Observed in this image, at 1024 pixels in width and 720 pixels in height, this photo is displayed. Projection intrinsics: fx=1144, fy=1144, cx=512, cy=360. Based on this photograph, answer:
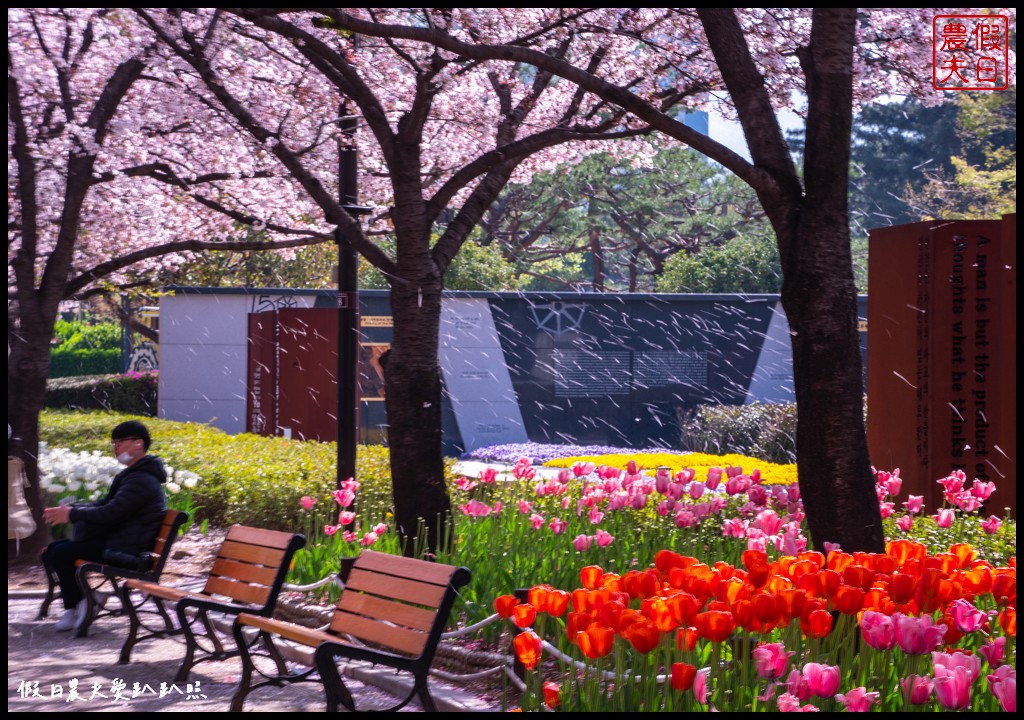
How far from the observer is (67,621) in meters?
8.45

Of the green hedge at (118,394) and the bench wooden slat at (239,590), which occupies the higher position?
the green hedge at (118,394)

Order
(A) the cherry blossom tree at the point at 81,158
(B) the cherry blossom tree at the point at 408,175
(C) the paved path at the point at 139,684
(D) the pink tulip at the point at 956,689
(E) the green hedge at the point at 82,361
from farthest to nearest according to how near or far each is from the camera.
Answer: (E) the green hedge at the point at 82,361 → (A) the cherry blossom tree at the point at 81,158 → (B) the cherry blossom tree at the point at 408,175 → (C) the paved path at the point at 139,684 → (D) the pink tulip at the point at 956,689

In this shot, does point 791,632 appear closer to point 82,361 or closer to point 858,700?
point 858,700

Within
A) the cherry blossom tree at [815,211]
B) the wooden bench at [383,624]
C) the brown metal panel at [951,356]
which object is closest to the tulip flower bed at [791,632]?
the wooden bench at [383,624]

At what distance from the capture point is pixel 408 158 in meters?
9.12

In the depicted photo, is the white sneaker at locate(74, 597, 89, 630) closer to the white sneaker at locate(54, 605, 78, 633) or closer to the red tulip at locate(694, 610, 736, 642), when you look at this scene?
the white sneaker at locate(54, 605, 78, 633)

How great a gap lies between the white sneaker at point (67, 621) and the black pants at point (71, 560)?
0.16ft

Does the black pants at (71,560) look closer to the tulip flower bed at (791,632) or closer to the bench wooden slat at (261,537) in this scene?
the bench wooden slat at (261,537)

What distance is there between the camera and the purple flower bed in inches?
818

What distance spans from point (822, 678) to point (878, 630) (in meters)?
0.39

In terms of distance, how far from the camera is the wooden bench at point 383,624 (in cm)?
545

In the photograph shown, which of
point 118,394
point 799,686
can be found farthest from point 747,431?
point 799,686

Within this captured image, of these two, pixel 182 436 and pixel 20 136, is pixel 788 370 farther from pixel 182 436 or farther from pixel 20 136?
pixel 20 136

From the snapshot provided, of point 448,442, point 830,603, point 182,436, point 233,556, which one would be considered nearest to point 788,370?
point 448,442
